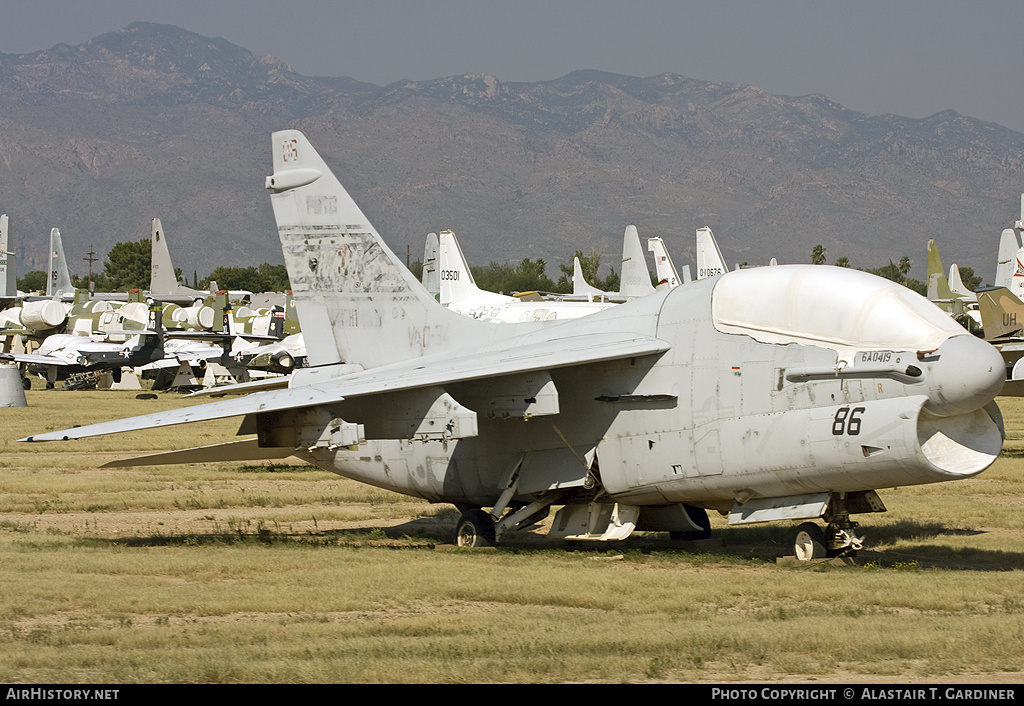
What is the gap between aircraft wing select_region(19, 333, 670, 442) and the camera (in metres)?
12.5

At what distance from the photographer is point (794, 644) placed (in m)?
8.52

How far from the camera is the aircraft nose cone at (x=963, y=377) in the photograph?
1087cm

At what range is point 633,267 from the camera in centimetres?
5497

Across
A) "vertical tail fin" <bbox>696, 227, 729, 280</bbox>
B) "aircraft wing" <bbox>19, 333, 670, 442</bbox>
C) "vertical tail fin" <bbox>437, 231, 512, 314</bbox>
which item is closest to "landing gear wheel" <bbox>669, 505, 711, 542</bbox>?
"aircraft wing" <bbox>19, 333, 670, 442</bbox>

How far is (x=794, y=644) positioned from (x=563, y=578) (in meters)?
3.50

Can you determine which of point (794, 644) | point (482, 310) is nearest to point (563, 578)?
point (794, 644)

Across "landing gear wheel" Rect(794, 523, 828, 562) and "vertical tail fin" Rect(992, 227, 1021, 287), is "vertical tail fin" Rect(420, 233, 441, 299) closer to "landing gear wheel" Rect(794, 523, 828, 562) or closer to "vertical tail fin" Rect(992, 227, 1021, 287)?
"vertical tail fin" Rect(992, 227, 1021, 287)

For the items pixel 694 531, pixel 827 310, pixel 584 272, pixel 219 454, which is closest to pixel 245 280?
pixel 584 272

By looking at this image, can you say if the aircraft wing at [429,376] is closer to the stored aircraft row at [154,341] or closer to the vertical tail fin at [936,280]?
the stored aircraft row at [154,341]

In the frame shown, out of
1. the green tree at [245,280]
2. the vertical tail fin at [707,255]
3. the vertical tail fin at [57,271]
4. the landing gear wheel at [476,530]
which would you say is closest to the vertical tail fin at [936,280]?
the vertical tail fin at [707,255]

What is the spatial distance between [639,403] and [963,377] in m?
3.54

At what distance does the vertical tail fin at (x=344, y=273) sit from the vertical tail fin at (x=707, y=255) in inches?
1201

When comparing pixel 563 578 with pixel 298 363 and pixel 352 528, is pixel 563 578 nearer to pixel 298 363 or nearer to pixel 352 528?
pixel 352 528

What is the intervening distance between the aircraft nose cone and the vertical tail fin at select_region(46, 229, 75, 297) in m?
105
